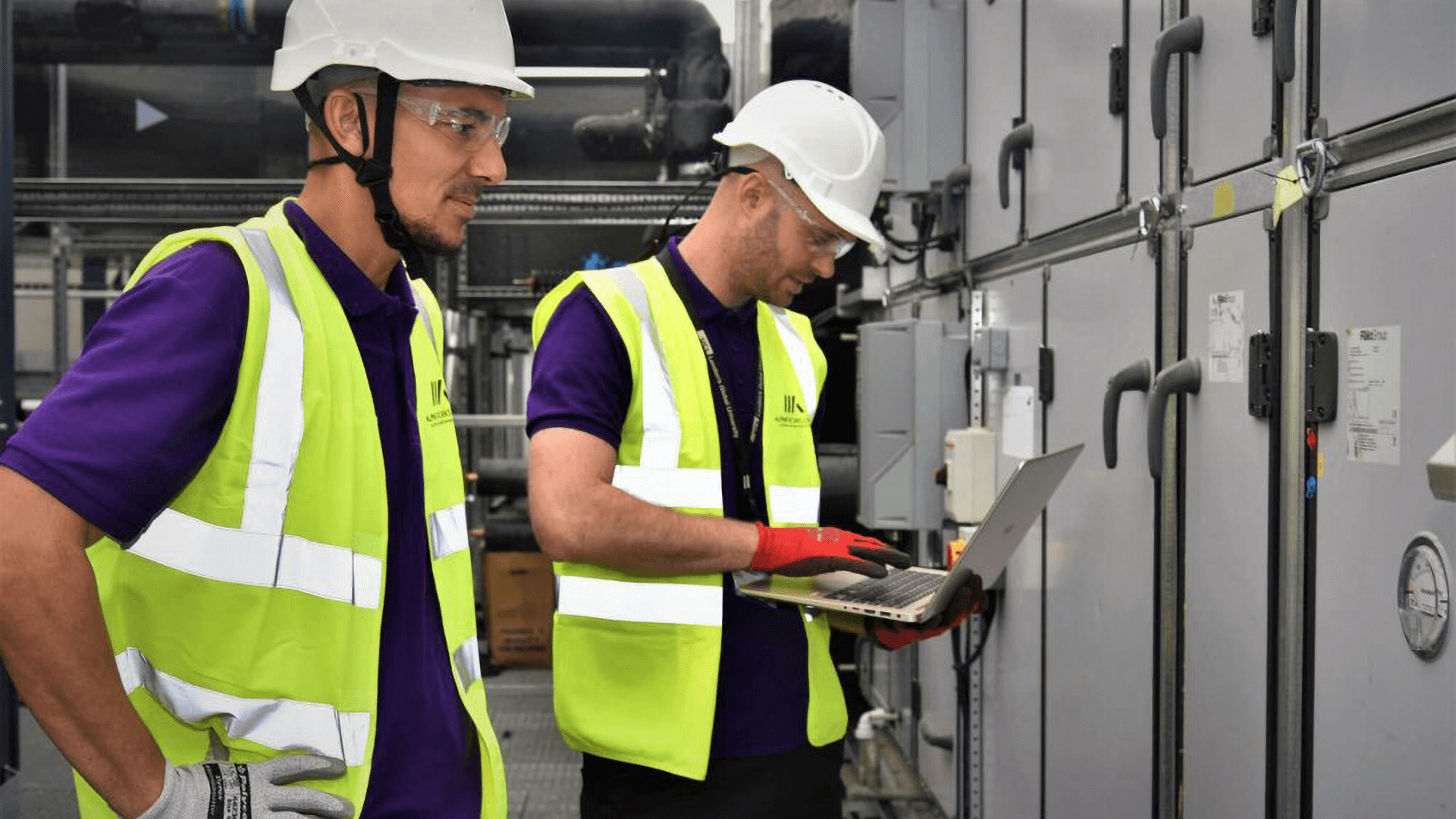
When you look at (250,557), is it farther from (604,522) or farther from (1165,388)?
(1165,388)

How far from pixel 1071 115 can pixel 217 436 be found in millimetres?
2051

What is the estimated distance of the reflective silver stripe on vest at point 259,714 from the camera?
1139mm

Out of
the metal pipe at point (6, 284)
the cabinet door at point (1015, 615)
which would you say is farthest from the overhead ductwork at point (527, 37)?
the cabinet door at point (1015, 615)

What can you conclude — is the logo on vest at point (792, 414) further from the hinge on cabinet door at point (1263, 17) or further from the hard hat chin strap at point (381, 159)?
the hinge on cabinet door at point (1263, 17)

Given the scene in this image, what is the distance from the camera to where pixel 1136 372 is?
86.7 inches

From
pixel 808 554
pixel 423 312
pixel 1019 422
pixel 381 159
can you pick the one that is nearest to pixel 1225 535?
pixel 808 554

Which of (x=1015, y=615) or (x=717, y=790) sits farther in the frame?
(x=1015, y=615)

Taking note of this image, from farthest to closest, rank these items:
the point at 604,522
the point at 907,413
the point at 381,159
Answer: the point at 907,413, the point at 604,522, the point at 381,159

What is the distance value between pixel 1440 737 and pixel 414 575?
1.18 meters

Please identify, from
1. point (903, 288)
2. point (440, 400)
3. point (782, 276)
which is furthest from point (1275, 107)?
point (903, 288)

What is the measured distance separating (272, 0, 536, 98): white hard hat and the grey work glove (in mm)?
711

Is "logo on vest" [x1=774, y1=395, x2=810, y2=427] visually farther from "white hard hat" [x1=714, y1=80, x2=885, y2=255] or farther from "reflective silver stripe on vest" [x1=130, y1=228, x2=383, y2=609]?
"reflective silver stripe on vest" [x1=130, y1=228, x2=383, y2=609]

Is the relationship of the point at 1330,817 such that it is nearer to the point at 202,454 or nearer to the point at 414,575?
the point at 414,575

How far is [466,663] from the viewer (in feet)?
4.72
